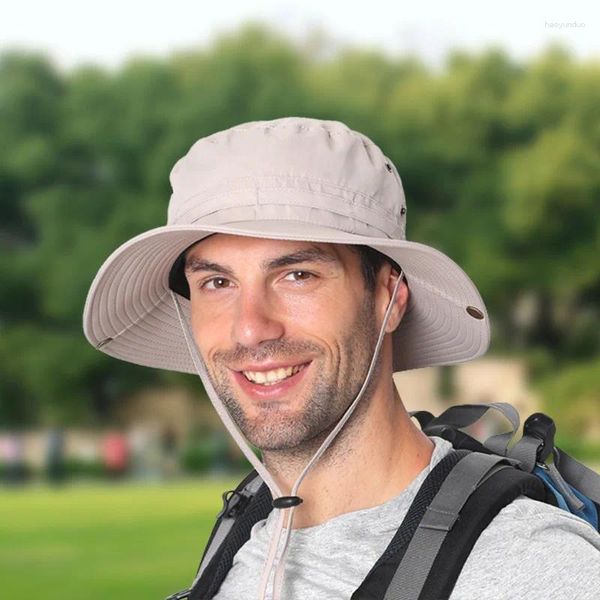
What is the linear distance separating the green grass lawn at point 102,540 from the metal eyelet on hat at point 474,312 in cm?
765

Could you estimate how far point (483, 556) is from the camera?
3.47 feet

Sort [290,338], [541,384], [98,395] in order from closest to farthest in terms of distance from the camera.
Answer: [290,338]
[541,384]
[98,395]

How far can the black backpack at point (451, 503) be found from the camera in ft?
3.43

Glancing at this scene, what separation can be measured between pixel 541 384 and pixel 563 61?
4.82 m

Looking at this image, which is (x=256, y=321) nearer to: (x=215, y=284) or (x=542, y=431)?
(x=215, y=284)

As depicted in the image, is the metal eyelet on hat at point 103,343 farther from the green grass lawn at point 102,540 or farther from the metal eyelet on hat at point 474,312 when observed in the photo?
the green grass lawn at point 102,540

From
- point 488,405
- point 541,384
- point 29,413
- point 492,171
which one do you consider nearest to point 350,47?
point 492,171

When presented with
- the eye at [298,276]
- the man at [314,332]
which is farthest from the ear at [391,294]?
the eye at [298,276]

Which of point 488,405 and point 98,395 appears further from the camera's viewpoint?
point 98,395

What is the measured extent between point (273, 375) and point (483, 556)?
26cm

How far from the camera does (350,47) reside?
1595 cm

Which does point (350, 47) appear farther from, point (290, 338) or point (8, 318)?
point (290, 338)

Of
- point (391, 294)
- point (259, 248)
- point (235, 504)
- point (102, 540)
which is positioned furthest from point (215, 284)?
point (102, 540)

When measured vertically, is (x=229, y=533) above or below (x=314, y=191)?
below
